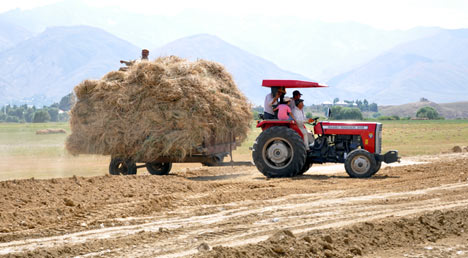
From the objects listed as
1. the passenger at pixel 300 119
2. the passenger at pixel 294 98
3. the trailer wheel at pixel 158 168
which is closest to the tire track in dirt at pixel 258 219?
the passenger at pixel 300 119

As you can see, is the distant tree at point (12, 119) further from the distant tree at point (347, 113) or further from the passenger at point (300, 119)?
the passenger at point (300, 119)

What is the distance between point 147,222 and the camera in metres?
8.15

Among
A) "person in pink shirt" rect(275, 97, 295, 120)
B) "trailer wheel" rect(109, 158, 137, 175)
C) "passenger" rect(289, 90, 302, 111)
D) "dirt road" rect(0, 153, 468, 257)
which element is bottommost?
"dirt road" rect(0, 153, 468, 257)

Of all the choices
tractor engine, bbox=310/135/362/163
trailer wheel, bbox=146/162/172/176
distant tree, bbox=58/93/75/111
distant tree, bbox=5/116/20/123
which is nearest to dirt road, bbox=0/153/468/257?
tractor engine, bbox=310/135/362/163

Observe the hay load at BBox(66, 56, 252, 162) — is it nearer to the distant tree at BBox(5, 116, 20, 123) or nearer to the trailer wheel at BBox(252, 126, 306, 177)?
the trailer wheel at BBox(252, 126, 306, 177)

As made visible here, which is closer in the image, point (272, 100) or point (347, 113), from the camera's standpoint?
point (272, 100)

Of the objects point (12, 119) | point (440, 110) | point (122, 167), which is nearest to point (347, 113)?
point (12, 119)

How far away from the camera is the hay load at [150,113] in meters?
13.8

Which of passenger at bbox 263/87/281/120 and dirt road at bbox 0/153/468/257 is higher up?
passenger at bbox 263/87/281/120

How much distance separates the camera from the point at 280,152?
1395 cm

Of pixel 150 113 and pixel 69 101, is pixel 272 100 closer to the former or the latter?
pixel 150 113

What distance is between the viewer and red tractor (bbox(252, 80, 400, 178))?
13633 mm

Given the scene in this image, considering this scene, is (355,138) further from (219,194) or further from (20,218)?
(20,218)

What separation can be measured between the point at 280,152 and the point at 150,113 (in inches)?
122
